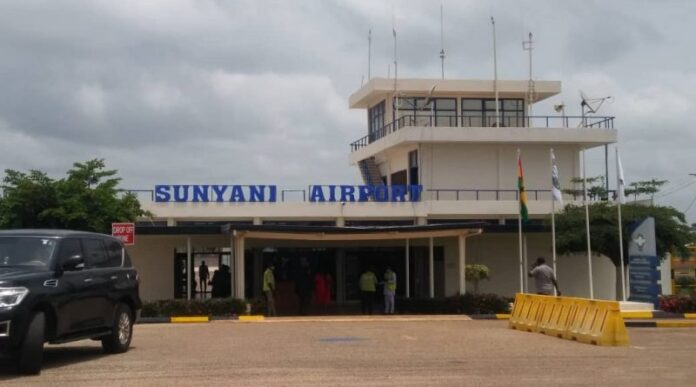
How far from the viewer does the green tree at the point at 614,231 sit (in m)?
35.7

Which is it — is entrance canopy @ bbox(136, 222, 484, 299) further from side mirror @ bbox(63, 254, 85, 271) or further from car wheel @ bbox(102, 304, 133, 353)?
side mirror @ bbox(63, 254, 85, 271)

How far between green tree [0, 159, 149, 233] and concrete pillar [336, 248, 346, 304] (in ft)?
29.9

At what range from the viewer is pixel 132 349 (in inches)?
679

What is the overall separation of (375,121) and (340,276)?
1244 centimetres

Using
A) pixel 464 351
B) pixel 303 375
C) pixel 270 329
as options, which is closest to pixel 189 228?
pixel 270 329

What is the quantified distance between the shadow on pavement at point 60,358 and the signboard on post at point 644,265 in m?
17.7

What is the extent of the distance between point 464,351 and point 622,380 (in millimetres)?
4173

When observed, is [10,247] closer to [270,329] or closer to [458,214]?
[270,329]

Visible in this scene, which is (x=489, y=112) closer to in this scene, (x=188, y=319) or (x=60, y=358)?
(x=188, y=319)

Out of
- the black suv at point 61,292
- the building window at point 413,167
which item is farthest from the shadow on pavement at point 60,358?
the building window at point 413,167

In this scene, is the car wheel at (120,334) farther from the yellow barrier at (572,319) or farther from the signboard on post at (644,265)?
the signboard on post at (644,265)

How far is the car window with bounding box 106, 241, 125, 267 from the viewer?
1606 cm

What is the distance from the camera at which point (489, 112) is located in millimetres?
45438

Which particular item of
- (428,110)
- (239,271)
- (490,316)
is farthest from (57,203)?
(428,110)
